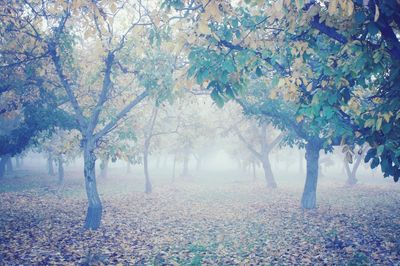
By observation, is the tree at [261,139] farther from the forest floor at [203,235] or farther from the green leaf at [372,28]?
the green leaf at [372,28]

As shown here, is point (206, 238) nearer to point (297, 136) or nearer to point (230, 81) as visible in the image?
point (230, 81)

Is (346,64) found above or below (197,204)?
above

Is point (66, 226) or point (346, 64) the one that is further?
point (66, 226)

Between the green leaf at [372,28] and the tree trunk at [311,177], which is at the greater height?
the green leaf at [372,28]

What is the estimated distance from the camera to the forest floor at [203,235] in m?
9.64

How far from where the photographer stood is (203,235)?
1301 cm

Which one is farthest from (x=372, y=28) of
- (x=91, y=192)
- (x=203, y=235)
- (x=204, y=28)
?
(x=91, y=192)

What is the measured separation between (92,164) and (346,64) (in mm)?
11162

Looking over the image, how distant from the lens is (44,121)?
49.5ft

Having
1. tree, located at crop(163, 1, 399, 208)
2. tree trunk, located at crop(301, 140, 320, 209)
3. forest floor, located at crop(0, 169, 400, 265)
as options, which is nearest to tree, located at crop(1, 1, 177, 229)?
forest floor, located at crop(0, 169, 400, 265)

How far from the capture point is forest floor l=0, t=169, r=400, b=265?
9.64 meters

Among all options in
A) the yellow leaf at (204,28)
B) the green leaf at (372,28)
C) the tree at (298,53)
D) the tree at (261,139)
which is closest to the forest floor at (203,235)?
the tree at (298,53)

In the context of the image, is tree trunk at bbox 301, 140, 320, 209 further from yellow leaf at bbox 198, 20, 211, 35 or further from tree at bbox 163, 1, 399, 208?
yellow leaf at bbox 198, 20, 211, 35

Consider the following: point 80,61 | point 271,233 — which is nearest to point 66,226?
point 80,61
